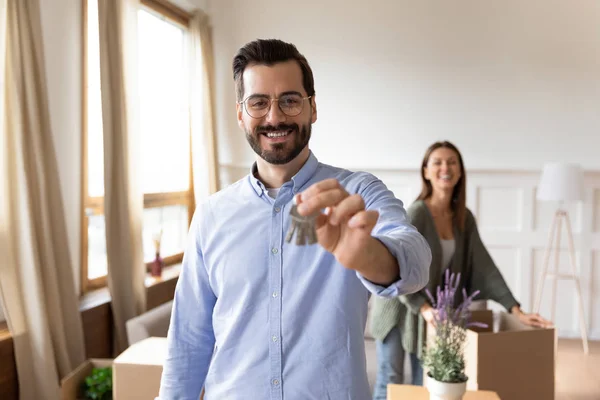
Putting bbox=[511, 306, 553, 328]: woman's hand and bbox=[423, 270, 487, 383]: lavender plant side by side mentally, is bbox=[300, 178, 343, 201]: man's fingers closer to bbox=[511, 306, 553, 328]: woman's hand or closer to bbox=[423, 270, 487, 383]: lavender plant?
bbox=[423, 270, 487, 383]: lavender plant

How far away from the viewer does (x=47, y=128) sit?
9.11 ft

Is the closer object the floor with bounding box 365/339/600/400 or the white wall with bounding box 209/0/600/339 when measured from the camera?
the floor with bounding box 365/339/600/400

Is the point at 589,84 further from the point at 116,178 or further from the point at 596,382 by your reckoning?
the point at 116,178

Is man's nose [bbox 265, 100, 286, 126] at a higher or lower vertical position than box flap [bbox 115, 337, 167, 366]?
higher

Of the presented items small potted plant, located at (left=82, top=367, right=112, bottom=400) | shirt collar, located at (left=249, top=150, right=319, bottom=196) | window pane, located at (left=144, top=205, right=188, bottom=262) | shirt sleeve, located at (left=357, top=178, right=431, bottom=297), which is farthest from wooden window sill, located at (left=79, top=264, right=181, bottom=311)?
shirt sleeve, located at (left=357, top=178, right=431, bottom=297)

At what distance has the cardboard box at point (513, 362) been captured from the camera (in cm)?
207

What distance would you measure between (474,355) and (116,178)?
2360 millimetres

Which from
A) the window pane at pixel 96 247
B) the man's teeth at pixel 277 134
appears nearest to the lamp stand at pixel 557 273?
the window pane at pixel 96 247

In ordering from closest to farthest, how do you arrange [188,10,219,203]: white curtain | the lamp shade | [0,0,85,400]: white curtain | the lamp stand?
[0,0,85,400]: white curtain
the lamp shade
the lamp stand
[188,10,219,203]: white curtain

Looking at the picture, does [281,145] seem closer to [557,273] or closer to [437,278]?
[437,278]

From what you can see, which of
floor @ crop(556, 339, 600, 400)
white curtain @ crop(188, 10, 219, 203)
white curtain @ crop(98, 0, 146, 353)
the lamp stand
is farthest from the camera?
white curtain @ crop(188, 10, 219, 203)

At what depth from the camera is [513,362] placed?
83.3 inches

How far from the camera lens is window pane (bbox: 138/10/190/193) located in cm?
429

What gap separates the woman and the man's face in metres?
1.40
